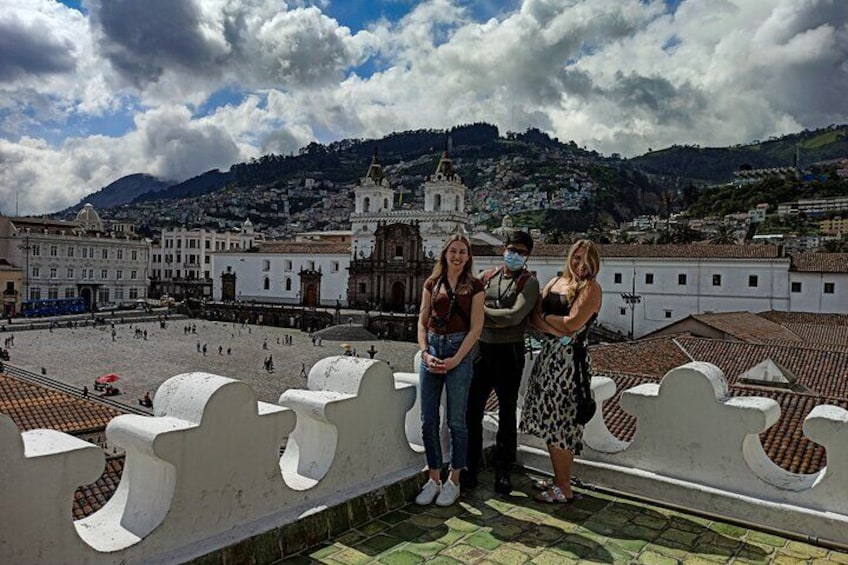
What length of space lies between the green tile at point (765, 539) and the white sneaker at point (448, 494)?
163 centimetres

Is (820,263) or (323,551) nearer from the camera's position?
(323,551)

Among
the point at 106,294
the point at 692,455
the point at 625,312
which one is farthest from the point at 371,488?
the point at 106,294

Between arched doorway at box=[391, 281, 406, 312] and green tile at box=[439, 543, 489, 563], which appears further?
arched doorway at box=[391, 281, 406, 312]

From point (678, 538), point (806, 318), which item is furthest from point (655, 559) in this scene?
point (806, 318)

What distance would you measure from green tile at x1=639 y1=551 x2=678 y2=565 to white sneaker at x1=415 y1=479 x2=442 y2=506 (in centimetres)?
122

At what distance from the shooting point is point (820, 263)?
38781mm

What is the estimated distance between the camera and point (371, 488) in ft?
12.2

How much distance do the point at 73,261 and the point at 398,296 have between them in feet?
105

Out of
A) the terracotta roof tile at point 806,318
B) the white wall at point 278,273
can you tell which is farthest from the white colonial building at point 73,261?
the terracotta roof tile at point 806,318

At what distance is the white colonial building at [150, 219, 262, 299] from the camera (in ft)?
270

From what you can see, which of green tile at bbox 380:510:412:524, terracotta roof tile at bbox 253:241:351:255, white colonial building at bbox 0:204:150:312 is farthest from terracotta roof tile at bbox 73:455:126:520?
white colonial building at bbox 0:204:150:312

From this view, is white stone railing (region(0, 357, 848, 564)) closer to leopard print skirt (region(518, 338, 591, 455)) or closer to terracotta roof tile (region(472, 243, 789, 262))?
leopard print skirt (region(518, 338, 591, 455))

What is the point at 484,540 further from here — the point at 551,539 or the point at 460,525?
the point at 551,539

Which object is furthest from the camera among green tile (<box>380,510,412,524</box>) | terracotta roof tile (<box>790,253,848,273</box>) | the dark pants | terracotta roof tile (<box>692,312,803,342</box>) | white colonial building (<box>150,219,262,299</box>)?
white colonial building (<box>150,219,262,299</box>)
